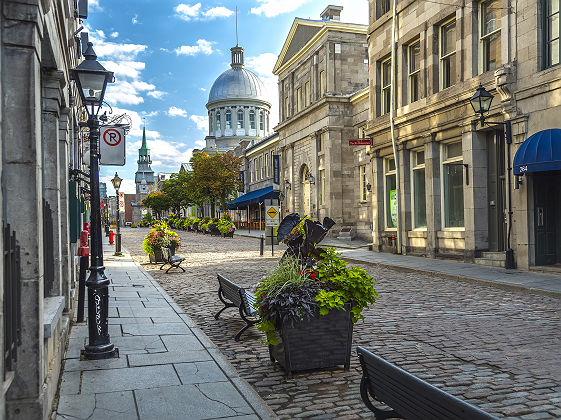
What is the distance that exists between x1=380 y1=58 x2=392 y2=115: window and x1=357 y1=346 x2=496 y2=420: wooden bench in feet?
66.0

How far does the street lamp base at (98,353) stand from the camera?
20.4 ft

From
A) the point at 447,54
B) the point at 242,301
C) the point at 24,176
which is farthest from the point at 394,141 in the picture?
the point at 24,176

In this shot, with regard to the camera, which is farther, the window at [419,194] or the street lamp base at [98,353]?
the window at [419,194]

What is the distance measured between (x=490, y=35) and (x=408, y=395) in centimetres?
1571

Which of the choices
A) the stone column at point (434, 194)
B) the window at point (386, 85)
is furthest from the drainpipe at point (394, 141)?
the stone column at point (434, 194)

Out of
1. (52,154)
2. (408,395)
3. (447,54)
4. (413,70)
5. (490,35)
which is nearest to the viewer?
(408,395)

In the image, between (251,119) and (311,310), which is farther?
(251,119)

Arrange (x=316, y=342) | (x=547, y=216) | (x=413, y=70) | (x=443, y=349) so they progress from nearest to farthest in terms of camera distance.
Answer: (x=316, y=342), (x=443, y=349), (x=547, y=216), (x=413, y=70)

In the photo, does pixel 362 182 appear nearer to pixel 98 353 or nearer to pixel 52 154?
pixel 52 154

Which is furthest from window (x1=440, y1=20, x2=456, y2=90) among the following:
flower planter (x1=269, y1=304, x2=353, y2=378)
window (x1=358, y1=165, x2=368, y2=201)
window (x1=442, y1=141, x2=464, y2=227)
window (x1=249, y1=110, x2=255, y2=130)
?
window (x1=249, y1=110, x2=255, y2=130)

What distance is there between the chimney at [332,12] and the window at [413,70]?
17.9m

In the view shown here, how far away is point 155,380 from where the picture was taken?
17.8 feet

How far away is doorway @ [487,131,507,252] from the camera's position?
53.2 ft

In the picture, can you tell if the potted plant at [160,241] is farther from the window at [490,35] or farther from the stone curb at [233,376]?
the window at [490,35]
